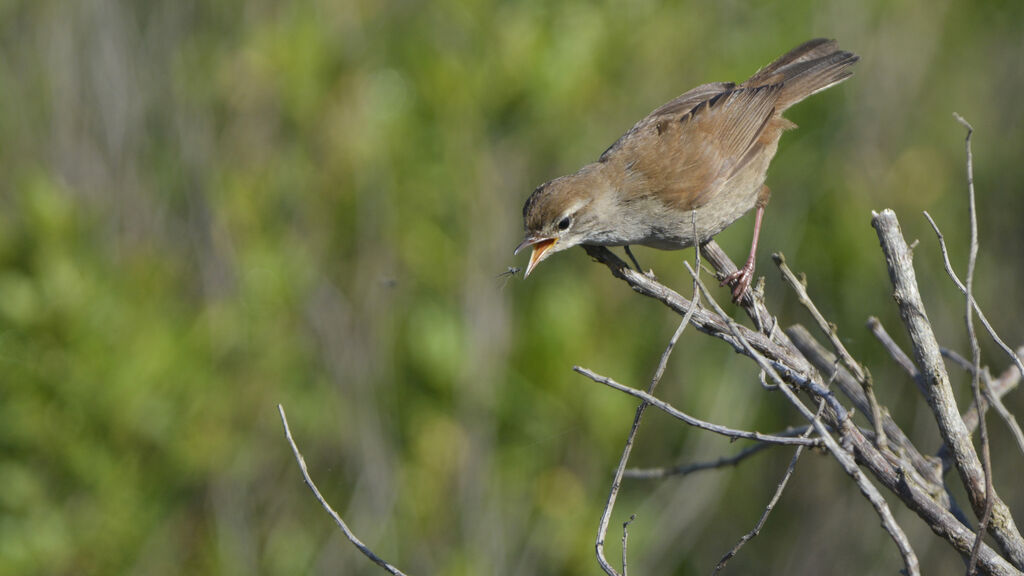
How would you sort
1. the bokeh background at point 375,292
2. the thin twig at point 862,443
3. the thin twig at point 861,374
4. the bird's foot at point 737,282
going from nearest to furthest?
the thin twig at point 862,443, the thin twig at point 861,374, the bird's foot at point 737,282, the bokeh background at point 375,292

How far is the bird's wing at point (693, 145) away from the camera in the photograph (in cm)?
342

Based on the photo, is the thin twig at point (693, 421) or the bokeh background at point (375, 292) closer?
the thin twig at point (693, 421)

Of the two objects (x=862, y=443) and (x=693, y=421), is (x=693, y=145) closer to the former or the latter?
(x=862, y=443)

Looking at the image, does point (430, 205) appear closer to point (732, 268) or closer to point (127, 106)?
point (127, 106)

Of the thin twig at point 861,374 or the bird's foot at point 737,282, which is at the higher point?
the thin twig at point 861,374

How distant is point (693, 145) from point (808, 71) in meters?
0.72

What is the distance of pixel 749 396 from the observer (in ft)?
16.7

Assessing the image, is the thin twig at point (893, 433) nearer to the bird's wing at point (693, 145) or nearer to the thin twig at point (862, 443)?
the thin twig at point (862, 443)

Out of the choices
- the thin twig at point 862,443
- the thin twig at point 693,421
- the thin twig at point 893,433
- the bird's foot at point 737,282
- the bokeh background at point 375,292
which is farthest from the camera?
the bokeh background at point 375,292

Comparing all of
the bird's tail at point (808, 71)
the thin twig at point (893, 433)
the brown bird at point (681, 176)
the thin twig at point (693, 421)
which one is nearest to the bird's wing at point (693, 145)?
the brown bird at point (681, 176)

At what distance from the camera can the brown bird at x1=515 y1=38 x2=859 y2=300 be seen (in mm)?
3271

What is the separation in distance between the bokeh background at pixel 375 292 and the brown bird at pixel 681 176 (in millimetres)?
755

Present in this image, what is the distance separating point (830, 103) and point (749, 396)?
1.84 m

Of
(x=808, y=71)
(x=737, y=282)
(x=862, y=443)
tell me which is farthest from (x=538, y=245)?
(x=862, y=443)
